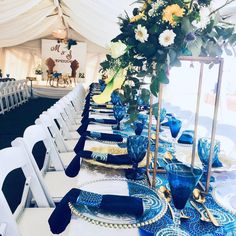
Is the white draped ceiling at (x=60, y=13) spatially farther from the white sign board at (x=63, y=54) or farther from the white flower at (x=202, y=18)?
the white flower at (x=202, y=18)

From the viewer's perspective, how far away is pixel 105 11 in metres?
4.93

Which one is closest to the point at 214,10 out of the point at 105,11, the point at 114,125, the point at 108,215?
the point at 108,215

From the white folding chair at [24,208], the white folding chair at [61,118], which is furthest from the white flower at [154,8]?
the white folding chair at [61,118]

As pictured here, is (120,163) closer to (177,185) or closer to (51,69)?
(177,185)

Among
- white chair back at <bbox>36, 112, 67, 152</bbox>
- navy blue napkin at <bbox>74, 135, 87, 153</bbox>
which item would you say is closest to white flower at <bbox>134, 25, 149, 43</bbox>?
navy blue napkin at <bbox>74, 135, 87, 153</bbox>

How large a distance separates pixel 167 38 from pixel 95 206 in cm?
56

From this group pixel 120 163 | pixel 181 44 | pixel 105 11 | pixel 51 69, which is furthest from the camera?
pixel 51 69

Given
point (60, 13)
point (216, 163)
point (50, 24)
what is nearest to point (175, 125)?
point (216, 163)

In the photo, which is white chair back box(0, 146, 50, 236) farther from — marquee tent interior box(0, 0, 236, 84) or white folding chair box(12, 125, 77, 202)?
marquee tent interior box(0, 0, 236, 84)

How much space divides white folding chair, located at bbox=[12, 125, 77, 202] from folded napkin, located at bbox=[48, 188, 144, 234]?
61cm

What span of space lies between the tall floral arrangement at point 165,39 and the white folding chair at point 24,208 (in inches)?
17.8

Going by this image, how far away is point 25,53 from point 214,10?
1402 cm

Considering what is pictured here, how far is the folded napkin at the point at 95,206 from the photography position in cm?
86

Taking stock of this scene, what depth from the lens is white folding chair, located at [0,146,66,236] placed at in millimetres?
1082
